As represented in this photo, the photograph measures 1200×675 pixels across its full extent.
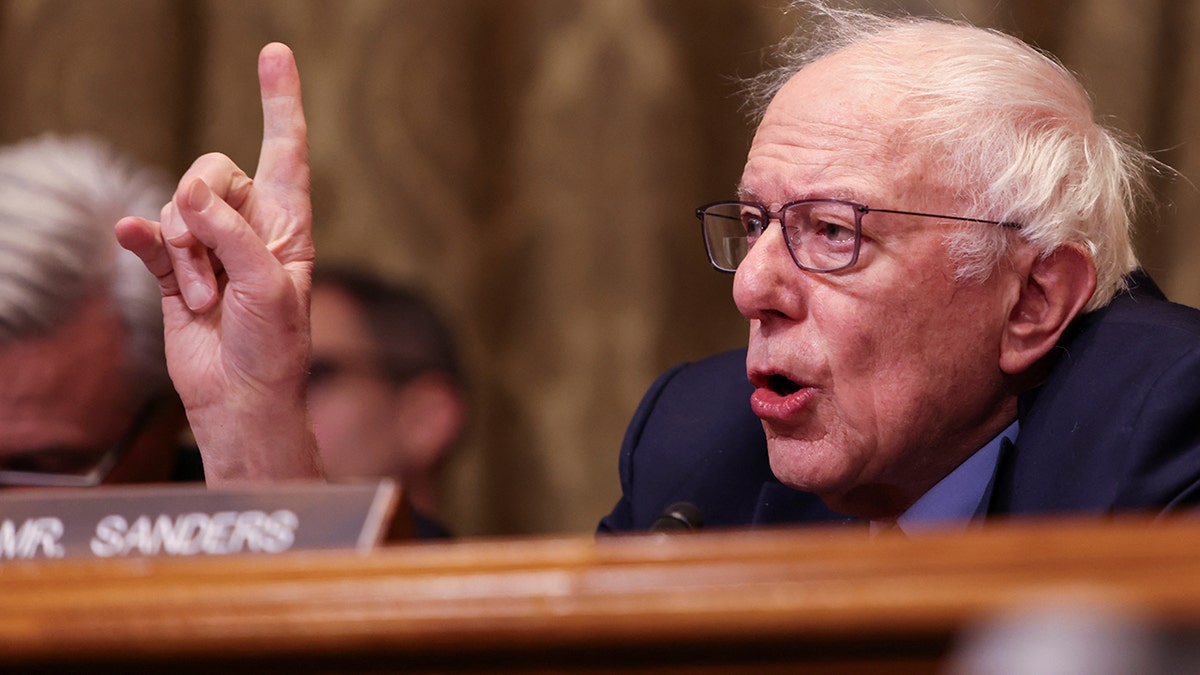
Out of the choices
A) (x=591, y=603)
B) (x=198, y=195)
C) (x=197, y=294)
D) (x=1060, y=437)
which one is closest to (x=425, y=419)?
(x=197, y=294)

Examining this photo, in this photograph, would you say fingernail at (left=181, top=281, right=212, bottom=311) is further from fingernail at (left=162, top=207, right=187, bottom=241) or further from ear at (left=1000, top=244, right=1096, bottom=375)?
ear at (left=1000, top=244, right=1096, bottom=375)

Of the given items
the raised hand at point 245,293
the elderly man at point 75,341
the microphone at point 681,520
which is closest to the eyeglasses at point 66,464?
the elderly man at point 75,341

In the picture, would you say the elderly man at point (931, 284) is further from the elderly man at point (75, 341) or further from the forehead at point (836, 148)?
the elderly man at point (75, 341)

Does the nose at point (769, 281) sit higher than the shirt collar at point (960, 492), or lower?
higher

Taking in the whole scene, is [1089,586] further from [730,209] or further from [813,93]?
[730,209]

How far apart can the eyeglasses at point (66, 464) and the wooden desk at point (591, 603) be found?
120cm

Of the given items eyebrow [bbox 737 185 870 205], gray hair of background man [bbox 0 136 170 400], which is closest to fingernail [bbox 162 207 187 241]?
gray hair of background man [bbox 0 136 170 400]

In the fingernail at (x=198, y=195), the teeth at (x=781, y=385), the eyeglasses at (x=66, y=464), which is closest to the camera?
the fingernail at (x=198, y=195)

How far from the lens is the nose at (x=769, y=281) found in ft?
4.42

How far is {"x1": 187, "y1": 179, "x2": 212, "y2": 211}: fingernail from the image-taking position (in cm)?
129

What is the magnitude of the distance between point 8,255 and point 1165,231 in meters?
2.27

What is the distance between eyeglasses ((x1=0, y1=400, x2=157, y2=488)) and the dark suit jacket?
73 cm

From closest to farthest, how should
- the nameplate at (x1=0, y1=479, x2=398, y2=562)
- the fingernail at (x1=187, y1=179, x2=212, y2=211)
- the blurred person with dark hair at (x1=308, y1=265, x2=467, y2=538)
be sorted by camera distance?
the nameplate at (x1=0, y1=479, x2=398, y2=562), the fingernail at (x1=187, y1=179, x2=212, y2=211), the blurred person with dark hair at (x1=308, y1=265, x2=467, y2=538)

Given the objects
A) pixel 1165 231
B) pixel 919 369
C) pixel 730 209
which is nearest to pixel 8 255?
pixel 730 209
